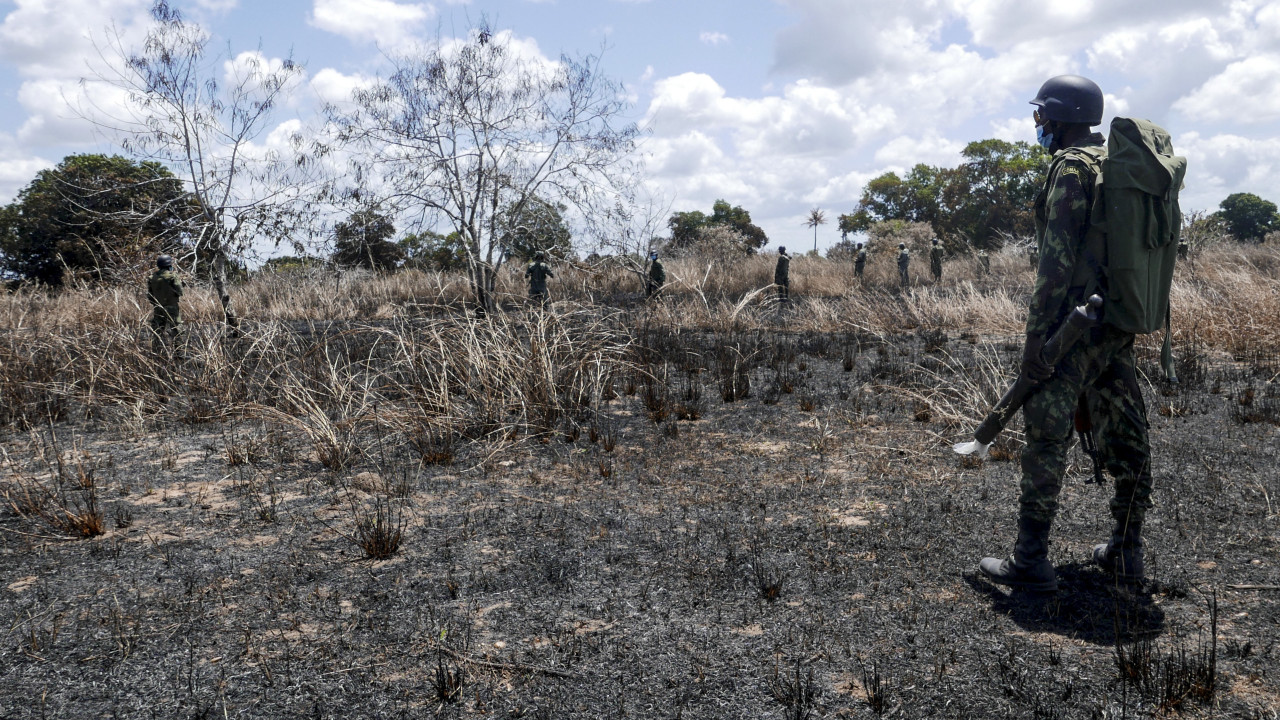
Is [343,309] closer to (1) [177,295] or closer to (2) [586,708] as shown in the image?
(1) [177,295]

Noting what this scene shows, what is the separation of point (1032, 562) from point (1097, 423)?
64 cm

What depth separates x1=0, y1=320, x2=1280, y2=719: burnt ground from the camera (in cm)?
230

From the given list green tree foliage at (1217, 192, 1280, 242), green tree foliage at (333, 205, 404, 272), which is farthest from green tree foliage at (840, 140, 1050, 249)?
green tree foliage at (333, 205, 404, 272)

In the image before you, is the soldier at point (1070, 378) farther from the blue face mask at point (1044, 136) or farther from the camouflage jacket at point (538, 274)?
the camouflage jacket at point (538, 274)

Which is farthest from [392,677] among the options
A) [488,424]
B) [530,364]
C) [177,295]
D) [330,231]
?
[330,231]

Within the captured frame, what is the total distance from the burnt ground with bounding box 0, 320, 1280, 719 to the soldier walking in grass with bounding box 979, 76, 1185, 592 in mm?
240

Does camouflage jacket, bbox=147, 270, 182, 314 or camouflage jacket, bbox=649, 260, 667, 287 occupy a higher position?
camouflage jacket, bbox=649, 260, 667, 287

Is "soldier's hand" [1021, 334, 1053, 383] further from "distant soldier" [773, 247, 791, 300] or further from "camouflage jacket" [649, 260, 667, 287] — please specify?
"distant soldier" [773, 247, 791, 300]

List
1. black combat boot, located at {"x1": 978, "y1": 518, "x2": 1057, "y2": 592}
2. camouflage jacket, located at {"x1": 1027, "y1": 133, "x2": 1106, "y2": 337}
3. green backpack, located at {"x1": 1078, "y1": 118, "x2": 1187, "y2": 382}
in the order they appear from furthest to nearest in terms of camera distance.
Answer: black combat boot, located at {"x1": 978, "y1": 518, "x2": 1057, "y2": 592}, camouflage jacket, located at {"x1": 1027, "y1": 133, "x2": 1106, "y2": 337}, green backpack, located at {"x1": 1078, "y1": 118, "x2": 1187, "y2": 382}

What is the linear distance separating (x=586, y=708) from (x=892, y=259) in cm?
2508

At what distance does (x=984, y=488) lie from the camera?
14.6 ft

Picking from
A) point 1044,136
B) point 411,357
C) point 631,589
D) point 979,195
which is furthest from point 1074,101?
point 979,195

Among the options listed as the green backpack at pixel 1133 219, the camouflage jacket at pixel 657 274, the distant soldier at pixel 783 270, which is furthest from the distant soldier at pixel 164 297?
the distant soldier at pixel 783 270

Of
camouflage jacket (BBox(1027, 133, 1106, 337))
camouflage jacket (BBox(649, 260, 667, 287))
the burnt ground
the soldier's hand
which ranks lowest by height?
the burnt ground
